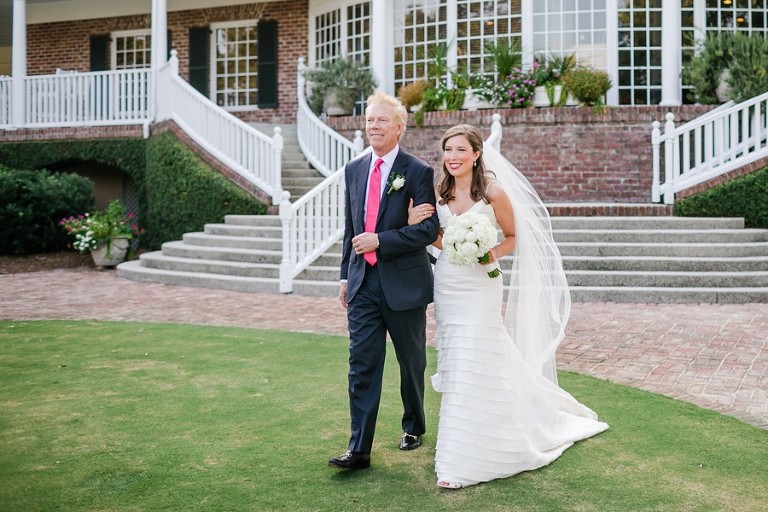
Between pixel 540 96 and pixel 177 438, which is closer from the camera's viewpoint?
pixel 177 438

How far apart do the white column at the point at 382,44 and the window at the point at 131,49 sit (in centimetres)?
655

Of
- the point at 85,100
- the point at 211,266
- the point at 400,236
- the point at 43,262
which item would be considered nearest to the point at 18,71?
the point at 85,100

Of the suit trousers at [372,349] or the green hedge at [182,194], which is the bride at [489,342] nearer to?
the suit trousers at [372,349]

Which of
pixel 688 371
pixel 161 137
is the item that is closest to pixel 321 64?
pixel 161 137

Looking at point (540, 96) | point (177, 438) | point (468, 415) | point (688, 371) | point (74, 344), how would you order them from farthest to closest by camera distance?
point (540, 96), point (74, 344), point (688, 371), point (177, 438), point (468, 415)

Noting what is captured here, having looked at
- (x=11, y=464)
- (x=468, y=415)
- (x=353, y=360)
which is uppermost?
(x=353, y=360)

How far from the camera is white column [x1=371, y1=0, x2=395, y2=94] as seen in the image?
15.3m

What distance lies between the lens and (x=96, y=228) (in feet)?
44.9

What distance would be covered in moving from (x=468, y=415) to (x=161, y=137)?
480 inches

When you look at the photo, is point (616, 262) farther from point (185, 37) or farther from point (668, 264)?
point (185, 37)

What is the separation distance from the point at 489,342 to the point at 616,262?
6.68 m

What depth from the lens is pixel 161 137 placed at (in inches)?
589

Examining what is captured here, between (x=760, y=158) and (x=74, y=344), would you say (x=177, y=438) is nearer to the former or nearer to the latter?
(x=74, y=344)

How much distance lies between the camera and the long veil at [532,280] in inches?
183
